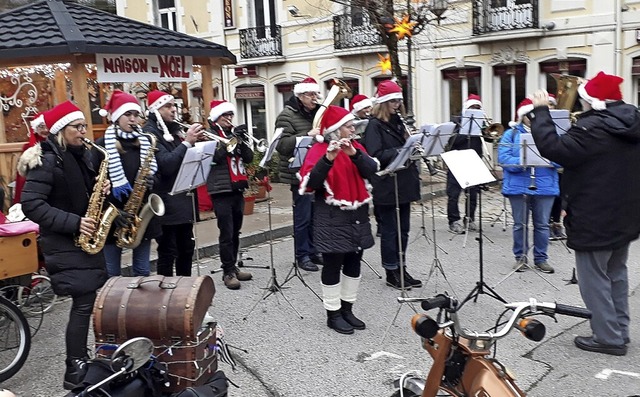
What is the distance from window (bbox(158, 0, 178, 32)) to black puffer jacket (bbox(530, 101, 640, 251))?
2139 cm

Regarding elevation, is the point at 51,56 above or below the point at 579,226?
above

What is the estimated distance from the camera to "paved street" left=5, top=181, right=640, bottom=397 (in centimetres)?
448

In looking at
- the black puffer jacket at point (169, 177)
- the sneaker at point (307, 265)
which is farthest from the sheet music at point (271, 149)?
the sneaker at point (307, 265)

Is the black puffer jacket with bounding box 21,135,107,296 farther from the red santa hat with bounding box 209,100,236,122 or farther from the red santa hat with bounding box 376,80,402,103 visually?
the red santa hat with bounding box 376,80,402,103

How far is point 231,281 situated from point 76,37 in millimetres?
3525

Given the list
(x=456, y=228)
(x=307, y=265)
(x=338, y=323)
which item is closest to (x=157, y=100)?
(x=338, y=323)

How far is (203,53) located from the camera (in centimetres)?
913

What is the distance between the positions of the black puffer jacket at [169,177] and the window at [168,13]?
19.6m

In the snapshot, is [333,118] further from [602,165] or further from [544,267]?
[544,267]

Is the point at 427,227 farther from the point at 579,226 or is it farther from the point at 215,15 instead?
the point at 215,15

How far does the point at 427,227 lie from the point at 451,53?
29.1ft

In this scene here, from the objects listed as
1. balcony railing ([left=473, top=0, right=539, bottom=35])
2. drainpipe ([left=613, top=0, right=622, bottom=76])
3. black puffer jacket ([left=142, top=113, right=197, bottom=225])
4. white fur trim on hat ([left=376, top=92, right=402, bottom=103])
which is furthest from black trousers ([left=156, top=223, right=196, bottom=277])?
balcony railing ([left=473, top=0, right=539, bottom=35])

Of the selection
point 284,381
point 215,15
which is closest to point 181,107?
point 284,381

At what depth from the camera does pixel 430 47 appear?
18.0m
